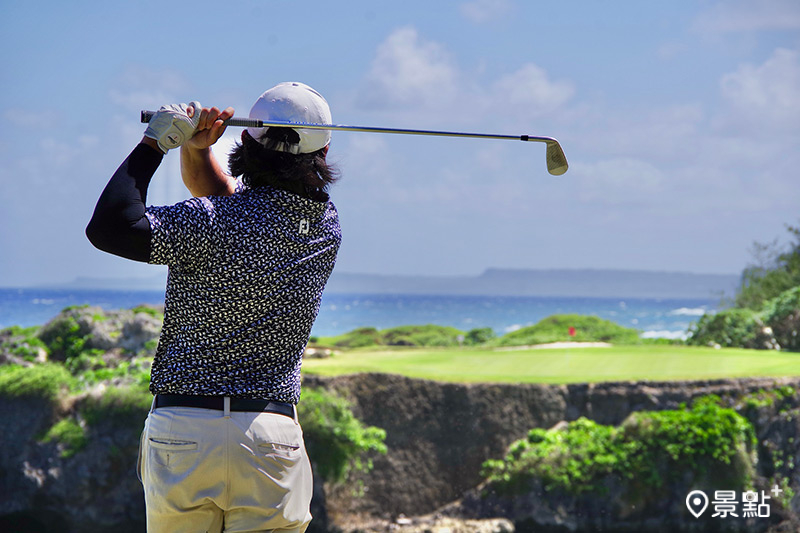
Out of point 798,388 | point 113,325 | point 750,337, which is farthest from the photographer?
point 750,337

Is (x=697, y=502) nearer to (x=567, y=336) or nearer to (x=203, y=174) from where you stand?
(x=567, y=336)

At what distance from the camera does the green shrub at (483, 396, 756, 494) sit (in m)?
7.57

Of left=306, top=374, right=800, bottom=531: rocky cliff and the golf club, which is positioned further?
left=306, top=374, right=800, bottom=531: rocky cliff

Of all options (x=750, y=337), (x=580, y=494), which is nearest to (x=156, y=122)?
(x=580, y=494)

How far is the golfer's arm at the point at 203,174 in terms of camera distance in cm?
173

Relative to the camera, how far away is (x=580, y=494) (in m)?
7.55

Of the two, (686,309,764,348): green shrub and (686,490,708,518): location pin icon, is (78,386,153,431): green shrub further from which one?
(686,309,764,348): green shrub

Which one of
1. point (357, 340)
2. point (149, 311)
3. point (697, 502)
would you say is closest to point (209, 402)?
point (697, 502)

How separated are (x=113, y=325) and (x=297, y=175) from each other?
297 inches

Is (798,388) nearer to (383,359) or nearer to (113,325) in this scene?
(383,359)

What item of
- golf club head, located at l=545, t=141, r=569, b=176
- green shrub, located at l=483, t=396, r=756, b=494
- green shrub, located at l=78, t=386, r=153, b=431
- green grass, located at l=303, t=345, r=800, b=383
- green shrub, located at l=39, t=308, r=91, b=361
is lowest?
green shrub, located at l=483, t=396, r=756, b=494

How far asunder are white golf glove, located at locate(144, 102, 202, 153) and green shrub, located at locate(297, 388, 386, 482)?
6.03 metres

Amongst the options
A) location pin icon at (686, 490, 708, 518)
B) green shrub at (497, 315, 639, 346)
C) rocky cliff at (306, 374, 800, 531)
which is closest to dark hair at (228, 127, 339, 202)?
rocky cliff at (306, 374, 800, 531)

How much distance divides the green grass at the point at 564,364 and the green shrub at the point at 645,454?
0.61m
